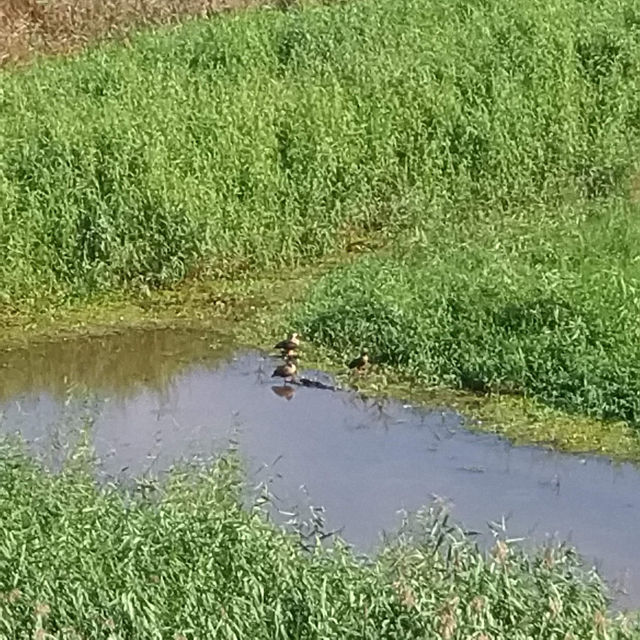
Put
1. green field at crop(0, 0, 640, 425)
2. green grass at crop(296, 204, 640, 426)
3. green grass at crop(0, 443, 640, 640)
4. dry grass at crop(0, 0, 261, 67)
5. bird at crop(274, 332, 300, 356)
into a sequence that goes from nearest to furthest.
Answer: green grass at crop(0, 443, 640, 640) → green grass at crop(296, 204, 640, 426) → green field at crop(0, 0, 640, 425) → bird at crop(274, 332, 300, 356) → dry grass at crop(0, 0, 261, 67)

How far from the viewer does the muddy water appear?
237 inches

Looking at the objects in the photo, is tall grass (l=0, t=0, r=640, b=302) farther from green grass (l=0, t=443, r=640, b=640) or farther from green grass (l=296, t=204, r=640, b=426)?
green grass (l=0, t=443, r=640, b=640)

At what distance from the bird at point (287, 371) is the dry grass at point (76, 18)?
543 cm

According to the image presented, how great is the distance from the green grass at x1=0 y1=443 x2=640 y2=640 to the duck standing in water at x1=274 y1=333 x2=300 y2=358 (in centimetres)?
250

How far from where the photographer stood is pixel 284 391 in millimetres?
7410

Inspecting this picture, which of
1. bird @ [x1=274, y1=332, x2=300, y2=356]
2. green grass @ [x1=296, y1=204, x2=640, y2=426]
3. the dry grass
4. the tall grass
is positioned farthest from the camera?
the dry grass

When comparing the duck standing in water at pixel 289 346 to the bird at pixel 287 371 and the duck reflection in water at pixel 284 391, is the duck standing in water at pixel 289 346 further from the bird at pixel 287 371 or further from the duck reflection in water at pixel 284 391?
the duck reflection in water at pixel 284 391

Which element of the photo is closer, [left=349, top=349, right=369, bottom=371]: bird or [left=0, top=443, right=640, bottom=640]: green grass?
[left=0, top=443, right=640, bottom=640]: green grass

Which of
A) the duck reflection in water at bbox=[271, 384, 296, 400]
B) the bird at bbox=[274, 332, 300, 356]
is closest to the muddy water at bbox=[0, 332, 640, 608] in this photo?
the duck reflection in water at bbox=[271, 384, 296, 400]

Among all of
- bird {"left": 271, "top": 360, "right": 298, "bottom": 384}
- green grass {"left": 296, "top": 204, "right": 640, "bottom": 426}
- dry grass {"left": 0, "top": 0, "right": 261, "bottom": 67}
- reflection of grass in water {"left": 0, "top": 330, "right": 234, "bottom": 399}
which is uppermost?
dry grass {"left": 0, "top": 0, "right": 261, "bottom": 67}

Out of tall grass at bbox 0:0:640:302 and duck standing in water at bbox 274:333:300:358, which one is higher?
tall grass at bbox 0:0:640:302

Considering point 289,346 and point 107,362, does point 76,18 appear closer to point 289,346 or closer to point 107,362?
point 107,362

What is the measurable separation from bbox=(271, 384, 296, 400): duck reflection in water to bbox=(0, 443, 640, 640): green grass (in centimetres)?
220

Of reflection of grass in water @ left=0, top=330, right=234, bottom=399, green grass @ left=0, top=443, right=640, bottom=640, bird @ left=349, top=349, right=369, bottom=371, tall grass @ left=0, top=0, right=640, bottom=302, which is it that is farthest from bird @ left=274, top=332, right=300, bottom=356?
green grass @ left=0, top=443, right=640, bottom=640
